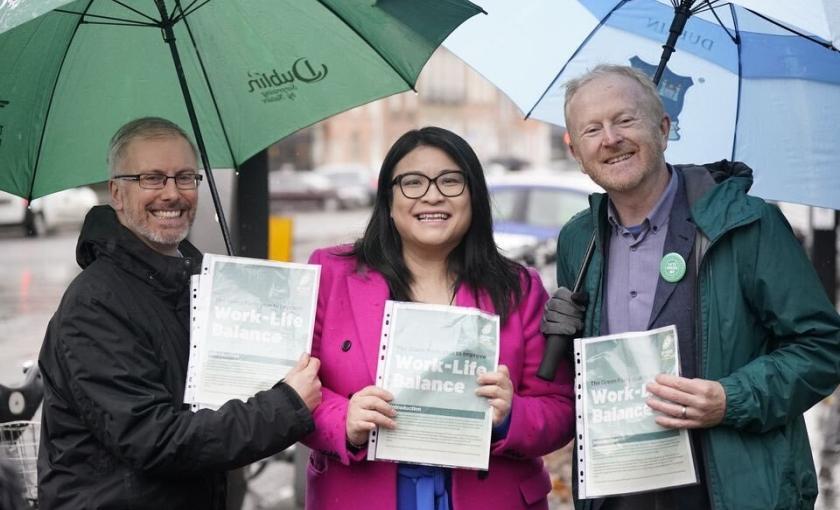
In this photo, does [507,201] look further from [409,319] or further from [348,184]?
[348,184]

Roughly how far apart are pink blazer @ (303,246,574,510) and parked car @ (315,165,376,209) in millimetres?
38316

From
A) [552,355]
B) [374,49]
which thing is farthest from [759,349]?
[374,49]

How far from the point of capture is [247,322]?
3289mm

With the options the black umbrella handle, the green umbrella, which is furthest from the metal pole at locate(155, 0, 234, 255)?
the black umbrella handle

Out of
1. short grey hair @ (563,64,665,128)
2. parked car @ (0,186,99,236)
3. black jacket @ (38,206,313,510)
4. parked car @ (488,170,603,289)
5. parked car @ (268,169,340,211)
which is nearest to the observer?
black jacket @ (38,206,313,510)

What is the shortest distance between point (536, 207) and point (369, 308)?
11055 mm

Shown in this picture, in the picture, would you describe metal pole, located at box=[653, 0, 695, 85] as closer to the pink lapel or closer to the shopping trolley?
the pink lapel

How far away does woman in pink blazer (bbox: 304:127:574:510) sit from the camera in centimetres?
330

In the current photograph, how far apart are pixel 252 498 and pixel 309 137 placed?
54.2 meters

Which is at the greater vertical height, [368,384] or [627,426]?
[368,384]

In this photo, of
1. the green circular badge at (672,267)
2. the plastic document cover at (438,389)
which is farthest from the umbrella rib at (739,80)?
the plastic document cover at (438,389)

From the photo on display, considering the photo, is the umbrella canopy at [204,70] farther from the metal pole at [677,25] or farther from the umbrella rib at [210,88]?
the metal pole at [677,25]

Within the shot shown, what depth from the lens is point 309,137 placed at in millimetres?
60531

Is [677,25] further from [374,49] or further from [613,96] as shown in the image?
[374,49]
